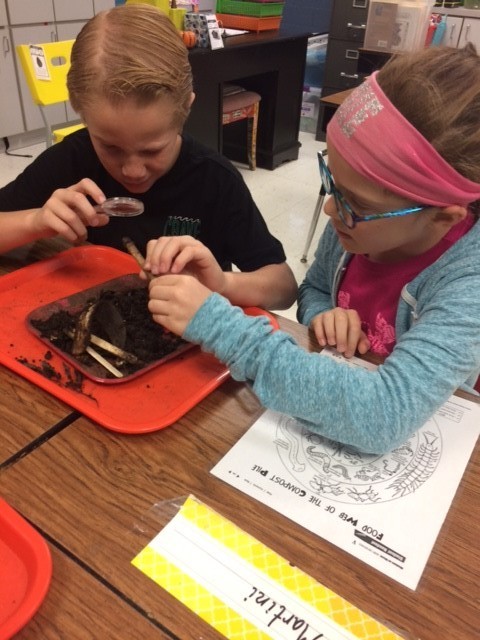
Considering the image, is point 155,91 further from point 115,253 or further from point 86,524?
point 86,524

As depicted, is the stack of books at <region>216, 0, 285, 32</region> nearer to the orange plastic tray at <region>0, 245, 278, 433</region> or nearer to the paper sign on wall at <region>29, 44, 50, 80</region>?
the paper sign on wall at <region>29, 44, 50, 80</region>

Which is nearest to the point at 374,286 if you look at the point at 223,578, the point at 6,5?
the point at 223,578

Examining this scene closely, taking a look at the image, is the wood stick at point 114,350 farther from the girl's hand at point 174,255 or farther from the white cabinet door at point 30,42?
the white cabinet door at point 30,42

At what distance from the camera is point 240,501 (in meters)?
0.59

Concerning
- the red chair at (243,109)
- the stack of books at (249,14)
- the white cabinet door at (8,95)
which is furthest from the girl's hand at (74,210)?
the white cabinet door at (8,95)

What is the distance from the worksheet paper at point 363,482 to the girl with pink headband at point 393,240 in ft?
0.10

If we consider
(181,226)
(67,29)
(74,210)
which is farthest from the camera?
(67,29)

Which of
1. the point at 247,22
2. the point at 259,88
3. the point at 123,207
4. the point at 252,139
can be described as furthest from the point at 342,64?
the point at 123,207

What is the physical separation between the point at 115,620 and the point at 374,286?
713 millimetres

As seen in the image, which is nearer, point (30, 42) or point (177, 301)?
point (177, 301)

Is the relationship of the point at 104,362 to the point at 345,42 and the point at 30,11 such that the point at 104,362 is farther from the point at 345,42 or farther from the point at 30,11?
the point at 345,42

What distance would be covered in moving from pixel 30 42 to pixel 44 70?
72.8 inches

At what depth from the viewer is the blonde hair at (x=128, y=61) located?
88cm

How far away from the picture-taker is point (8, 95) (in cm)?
386
